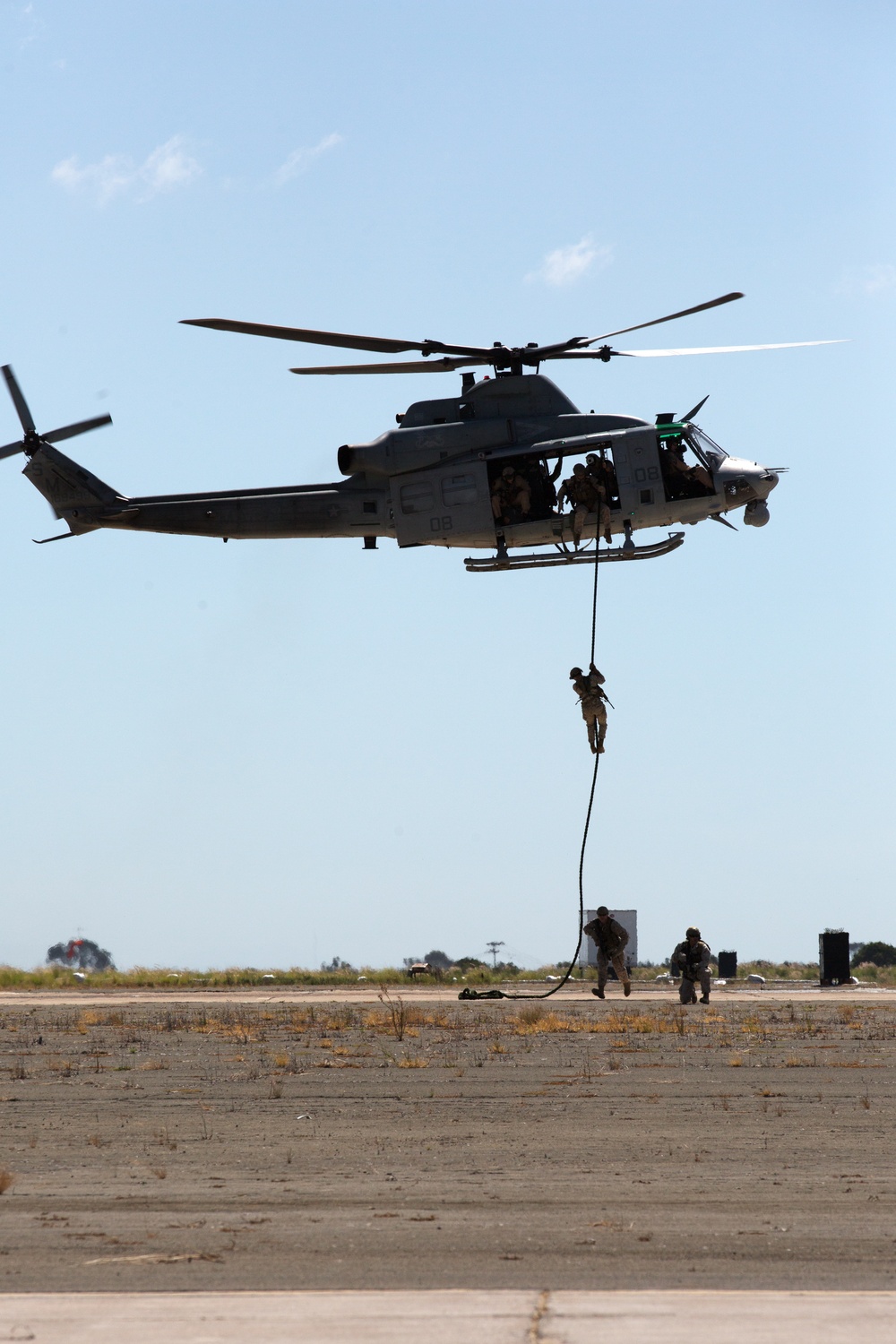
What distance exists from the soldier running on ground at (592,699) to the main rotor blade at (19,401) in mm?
14472

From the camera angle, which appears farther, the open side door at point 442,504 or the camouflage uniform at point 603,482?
the open side door at point 442,504

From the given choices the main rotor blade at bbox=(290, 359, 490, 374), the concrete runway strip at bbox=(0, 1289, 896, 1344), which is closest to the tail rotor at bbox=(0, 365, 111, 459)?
the main rotor blade at bbox=(290, 359, 490, 374)

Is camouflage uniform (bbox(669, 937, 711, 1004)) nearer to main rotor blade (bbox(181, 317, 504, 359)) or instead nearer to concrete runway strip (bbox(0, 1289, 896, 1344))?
main rotor blade (bbox(181, 317, 504, 359))

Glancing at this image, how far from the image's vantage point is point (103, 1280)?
26.5 feet

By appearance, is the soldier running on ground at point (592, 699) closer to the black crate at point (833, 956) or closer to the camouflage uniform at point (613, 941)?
the camouflage uniform at point (613, 941)

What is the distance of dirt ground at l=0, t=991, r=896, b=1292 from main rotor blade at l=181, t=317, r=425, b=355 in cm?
1136

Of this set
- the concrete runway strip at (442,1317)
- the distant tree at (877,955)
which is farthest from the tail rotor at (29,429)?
the distant tree at (877,955)

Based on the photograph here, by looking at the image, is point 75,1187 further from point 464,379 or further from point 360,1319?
point 464,379

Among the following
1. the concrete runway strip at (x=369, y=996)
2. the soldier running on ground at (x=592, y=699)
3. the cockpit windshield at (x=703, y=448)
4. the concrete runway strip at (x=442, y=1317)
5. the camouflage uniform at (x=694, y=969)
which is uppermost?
the cockpit windshield at (x=703, y=448)

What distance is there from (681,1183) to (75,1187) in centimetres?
476

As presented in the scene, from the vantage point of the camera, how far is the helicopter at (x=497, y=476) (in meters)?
24.4

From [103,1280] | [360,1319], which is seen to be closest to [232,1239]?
[103,1280]

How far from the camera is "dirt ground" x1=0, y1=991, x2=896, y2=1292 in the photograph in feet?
27.9

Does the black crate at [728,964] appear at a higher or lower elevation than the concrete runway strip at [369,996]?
higher
